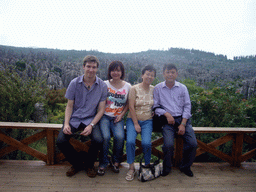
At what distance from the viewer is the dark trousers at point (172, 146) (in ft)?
8.50

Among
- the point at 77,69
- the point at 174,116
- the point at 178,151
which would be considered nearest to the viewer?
the point at 174,116

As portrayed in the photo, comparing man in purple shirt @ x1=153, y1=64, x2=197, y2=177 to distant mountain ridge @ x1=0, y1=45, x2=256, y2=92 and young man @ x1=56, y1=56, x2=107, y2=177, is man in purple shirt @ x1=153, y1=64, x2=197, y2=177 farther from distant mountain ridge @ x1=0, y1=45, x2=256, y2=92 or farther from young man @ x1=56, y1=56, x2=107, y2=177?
distant mountain ridge @ x1=0, y1=45, x2=256, y2=92

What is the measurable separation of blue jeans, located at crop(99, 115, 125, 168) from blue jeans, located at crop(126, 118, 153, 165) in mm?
112

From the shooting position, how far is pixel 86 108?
2615 mm

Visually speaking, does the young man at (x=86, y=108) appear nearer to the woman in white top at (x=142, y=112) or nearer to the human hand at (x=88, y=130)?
the human hand at (x=88, y=130)

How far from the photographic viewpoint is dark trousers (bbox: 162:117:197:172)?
2.59m

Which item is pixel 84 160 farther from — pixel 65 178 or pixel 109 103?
pixel 109 103

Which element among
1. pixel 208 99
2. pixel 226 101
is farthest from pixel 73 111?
pixel 226 101

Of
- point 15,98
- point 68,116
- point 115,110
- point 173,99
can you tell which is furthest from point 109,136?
point 15,98

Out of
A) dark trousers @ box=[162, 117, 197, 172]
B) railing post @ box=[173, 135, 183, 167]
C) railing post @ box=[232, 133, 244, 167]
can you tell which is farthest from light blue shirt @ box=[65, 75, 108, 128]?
railing post @ box=[232, 133, 244, 167]

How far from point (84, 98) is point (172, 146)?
1544mm

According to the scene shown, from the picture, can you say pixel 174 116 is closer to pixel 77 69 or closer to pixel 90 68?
pixel 90 68

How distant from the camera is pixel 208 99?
14.8ft

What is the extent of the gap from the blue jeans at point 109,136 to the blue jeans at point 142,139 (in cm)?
11
